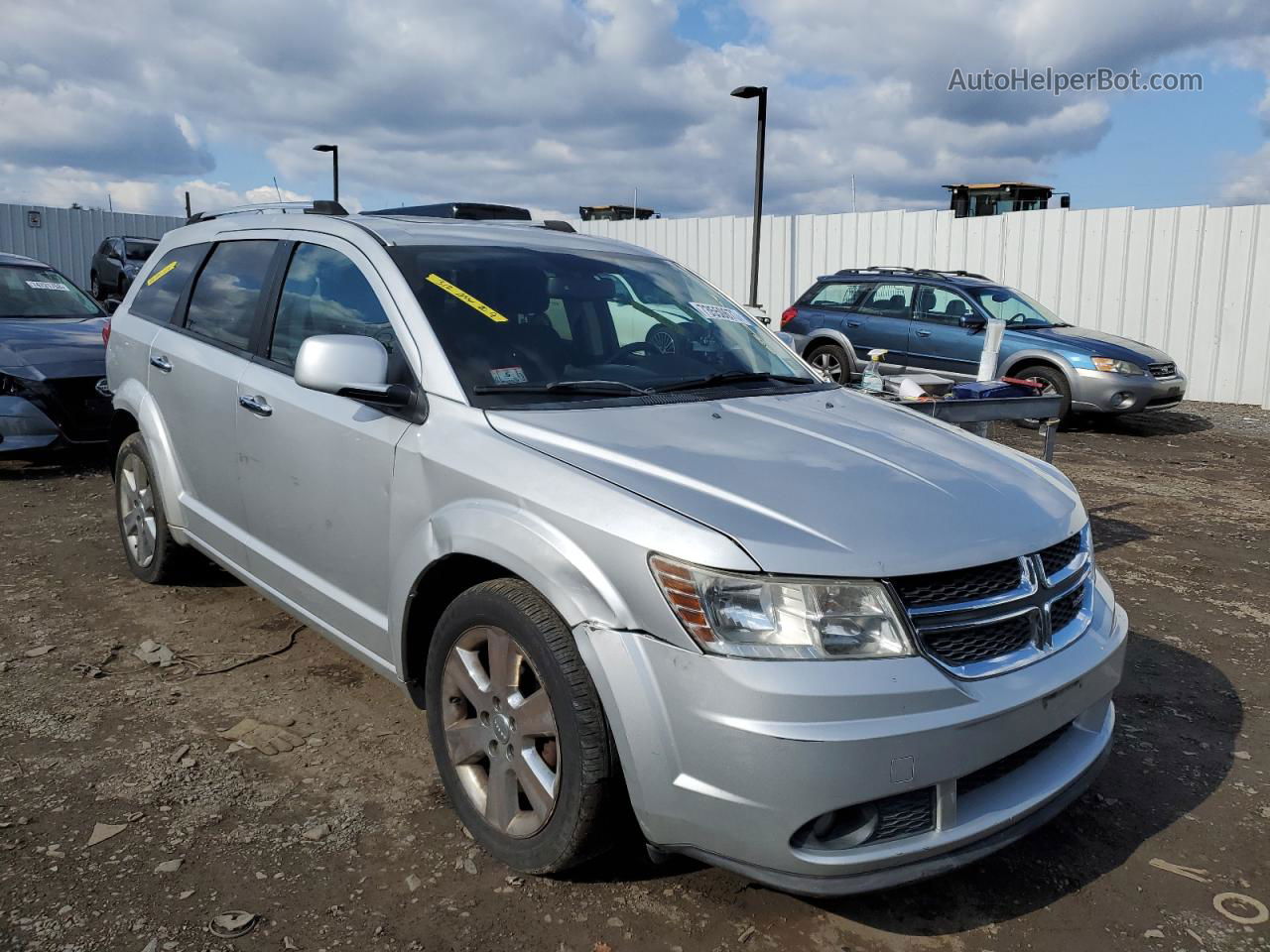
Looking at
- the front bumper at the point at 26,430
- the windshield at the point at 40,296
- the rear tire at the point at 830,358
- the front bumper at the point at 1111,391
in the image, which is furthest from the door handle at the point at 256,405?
the front bumper at the point at 1111,391

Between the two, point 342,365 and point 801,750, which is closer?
point 801,750

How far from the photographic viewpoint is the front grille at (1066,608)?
254 centimetres

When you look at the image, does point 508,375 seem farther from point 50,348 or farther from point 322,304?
point 50,348

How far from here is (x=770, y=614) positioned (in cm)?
213

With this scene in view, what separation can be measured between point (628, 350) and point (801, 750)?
167cm

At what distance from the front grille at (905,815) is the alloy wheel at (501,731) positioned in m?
0.76

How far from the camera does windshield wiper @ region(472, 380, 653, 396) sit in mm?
2875

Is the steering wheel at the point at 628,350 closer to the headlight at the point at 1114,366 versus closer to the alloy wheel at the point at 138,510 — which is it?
the alloy wheel at the point at 138,510

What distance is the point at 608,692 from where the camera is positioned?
2211 millimetres

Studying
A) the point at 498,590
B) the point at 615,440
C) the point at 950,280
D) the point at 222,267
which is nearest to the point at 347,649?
the point at 498,590

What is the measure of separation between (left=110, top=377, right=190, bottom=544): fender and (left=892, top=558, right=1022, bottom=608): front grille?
3.28 metres

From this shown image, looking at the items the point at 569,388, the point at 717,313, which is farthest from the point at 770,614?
the point at 717,313

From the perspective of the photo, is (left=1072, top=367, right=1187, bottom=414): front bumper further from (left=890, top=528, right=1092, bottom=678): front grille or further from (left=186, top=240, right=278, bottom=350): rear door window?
(left=186, top=240, right=278, bottom=350): rear door window

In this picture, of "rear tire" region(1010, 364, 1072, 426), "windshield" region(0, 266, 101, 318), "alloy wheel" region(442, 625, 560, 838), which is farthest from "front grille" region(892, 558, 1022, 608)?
"rear tire" region(1010, 364, 1072, 426)
